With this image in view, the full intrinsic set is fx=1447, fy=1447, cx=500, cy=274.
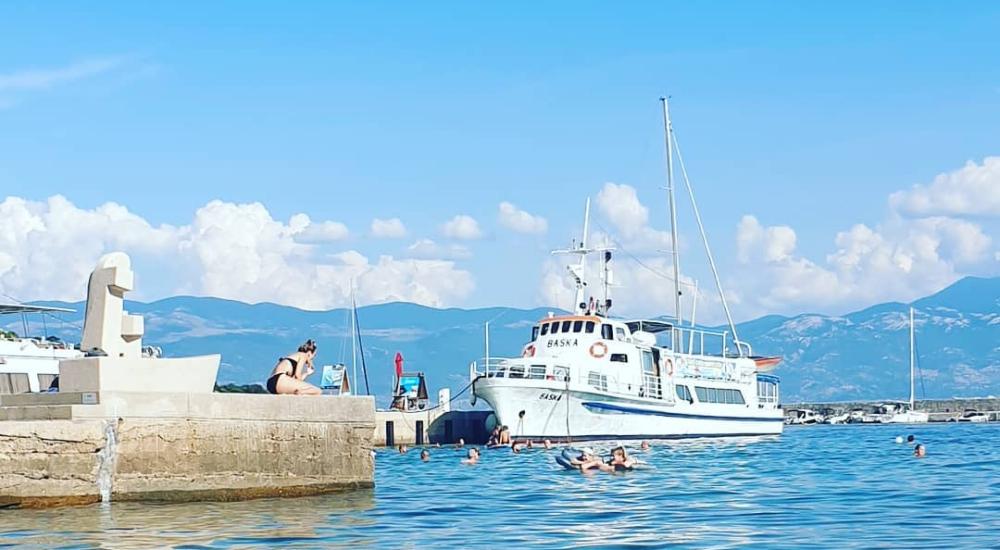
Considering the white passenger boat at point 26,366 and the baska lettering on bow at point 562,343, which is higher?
the baska lettering on bow at point 562,343

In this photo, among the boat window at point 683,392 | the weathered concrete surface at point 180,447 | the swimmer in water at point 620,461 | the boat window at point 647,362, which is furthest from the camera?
the boat window at point 683,392

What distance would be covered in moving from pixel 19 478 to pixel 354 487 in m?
6.20

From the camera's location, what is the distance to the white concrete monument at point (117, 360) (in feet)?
73.5

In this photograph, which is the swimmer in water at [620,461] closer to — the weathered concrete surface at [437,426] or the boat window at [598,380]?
the boat window at [598,380]

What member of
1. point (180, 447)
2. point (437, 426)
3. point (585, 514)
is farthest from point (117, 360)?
point (437, 426)

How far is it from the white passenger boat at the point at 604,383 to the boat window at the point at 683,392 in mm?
47

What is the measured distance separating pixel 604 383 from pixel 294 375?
38.8 metres

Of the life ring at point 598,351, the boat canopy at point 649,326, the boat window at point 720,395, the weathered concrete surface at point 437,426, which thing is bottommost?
the weathered concrete surface at point 437,426

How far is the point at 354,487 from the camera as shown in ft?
84.0

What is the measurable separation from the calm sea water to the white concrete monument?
1961 millimetres

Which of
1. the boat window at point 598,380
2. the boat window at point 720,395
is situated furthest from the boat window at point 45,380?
the boat window at point 720,395

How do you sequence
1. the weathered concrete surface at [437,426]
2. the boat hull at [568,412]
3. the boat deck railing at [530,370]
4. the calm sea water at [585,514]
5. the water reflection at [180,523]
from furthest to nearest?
the weathered concrete surface at [437,426] → the boat deck railing at [530,370] → the boat hull at [568,412] → the calm sea water at [585,514] → the water reflection at [180,523]

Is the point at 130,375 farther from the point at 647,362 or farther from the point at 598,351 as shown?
the point at 647,362

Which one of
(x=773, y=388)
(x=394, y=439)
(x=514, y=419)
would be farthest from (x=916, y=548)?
(x=773, y=388)
